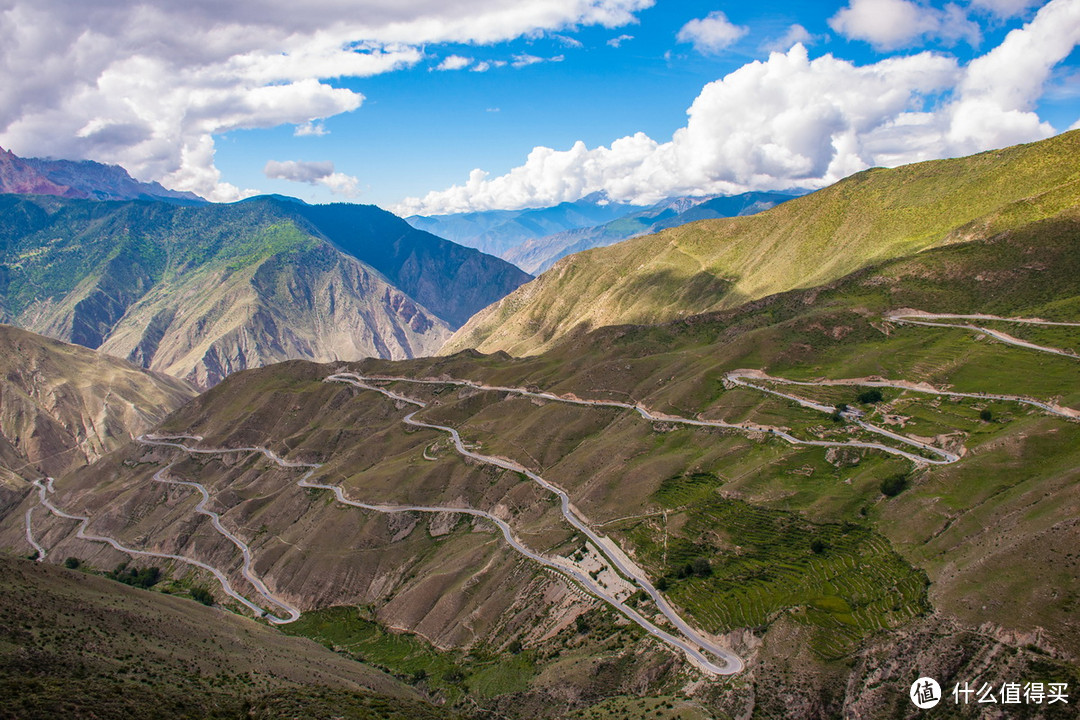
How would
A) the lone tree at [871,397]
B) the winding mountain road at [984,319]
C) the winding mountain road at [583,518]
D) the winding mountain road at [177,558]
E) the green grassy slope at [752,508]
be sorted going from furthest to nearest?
the winding mountain road at [177,558] → the winding mountain road at [984,319] → the lone tree at [871,397] → the winding mountain road at [583,518] → the green grassy slope at [752,508]

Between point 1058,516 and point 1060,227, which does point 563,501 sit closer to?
point 1058,516

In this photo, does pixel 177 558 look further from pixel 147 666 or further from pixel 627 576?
pixel 627 576

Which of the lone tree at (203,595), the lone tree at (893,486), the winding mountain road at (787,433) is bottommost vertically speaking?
the lone tree at (203,595)

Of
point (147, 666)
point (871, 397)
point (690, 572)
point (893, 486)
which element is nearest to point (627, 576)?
point (690, 572)

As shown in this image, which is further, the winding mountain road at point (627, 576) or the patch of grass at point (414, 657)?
the patch of grass at point (414, 657)

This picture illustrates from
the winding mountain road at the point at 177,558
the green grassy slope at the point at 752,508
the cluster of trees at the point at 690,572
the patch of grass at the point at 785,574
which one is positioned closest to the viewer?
the green grassy slope at the point at 752,508
